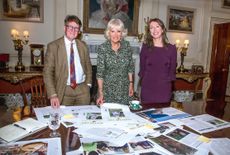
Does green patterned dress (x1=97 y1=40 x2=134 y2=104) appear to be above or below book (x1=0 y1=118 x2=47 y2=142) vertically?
above

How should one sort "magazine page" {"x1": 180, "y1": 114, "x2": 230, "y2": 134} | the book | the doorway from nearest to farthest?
the book → "magazine page" {"x1": 180, "y1": 114, "x2": 230, "y2": 134} → the doorway

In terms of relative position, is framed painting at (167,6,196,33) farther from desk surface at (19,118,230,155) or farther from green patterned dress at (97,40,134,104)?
desk surface at (19,118,230,155)

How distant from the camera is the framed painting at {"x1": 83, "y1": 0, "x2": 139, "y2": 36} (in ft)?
13.9

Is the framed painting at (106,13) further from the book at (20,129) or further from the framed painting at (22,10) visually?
the book at (20,129)

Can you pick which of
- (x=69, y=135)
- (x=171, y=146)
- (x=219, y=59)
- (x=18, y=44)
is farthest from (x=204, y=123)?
(x=219, y=59)

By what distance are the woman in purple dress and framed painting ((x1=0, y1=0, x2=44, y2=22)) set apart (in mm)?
2554

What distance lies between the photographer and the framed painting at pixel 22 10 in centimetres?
378

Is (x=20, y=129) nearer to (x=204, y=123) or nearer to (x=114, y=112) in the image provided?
(x=114, y=112)

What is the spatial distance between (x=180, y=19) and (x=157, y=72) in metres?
3.20

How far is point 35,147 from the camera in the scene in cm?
110

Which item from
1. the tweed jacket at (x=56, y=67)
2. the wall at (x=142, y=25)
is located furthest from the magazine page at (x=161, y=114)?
the wall at (x=142, y=25)

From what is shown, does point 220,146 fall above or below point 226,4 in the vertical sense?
below

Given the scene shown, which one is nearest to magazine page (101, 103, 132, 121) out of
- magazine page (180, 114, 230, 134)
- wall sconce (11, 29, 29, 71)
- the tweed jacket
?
magazine page (180, 114, 230, 134)

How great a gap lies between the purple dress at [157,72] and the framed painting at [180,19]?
2885 mm
